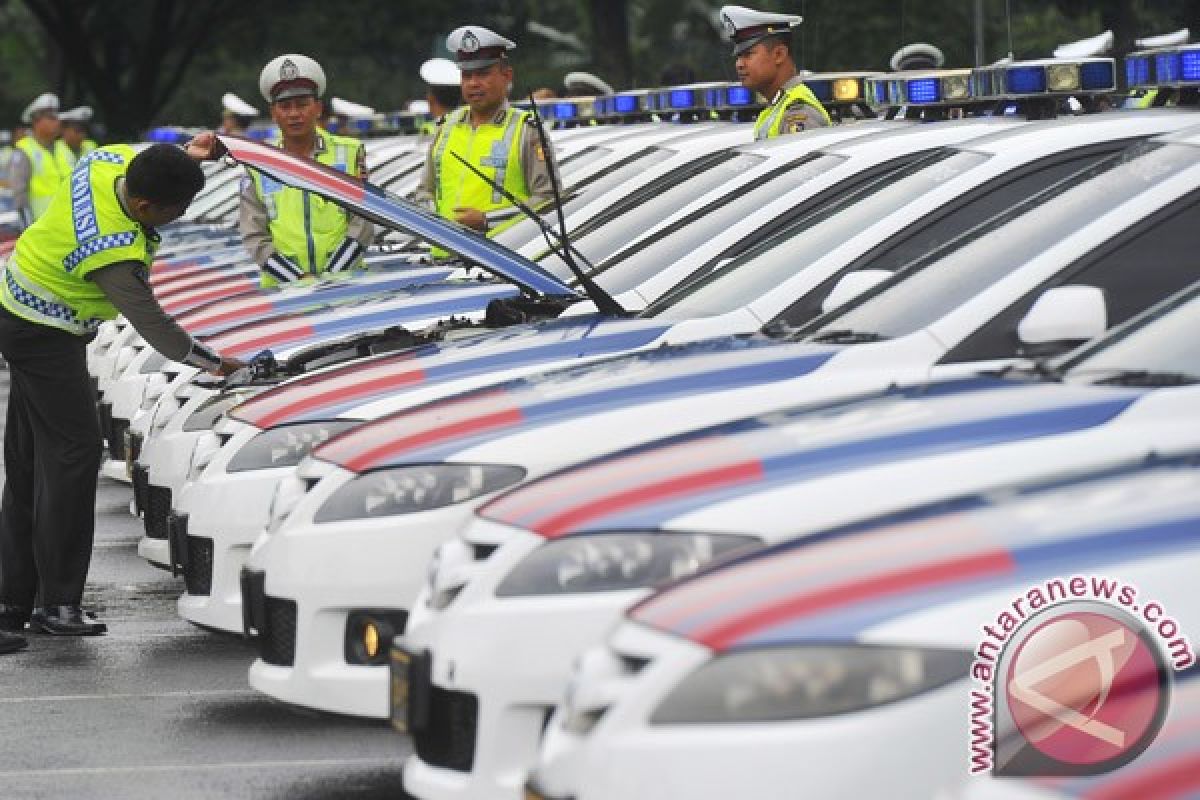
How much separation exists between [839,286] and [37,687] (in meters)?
2.48

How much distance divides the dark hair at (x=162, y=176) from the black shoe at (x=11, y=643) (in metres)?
1.30

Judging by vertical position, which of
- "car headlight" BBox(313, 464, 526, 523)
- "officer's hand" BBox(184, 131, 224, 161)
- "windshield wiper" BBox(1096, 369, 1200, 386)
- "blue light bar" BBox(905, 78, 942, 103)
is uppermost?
"officer's hand" BBox(184, 131, 224, 161)

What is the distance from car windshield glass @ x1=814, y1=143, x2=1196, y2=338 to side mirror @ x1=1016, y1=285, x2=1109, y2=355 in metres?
0.73

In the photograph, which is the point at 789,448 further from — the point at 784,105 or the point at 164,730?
the point at 784,105

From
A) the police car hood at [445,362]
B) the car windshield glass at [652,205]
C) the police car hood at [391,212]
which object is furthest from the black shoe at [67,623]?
the car windshield glass at [652,205]

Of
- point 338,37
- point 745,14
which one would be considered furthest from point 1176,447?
point 338,37

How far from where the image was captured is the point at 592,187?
11078 millimetres

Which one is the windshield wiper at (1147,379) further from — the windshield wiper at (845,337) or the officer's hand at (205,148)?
the officer's hand at (205,148)

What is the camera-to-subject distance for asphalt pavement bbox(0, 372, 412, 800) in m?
6.24

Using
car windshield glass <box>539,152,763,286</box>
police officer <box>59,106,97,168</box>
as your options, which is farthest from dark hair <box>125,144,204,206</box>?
police officer <box>59,106,97,168</box>

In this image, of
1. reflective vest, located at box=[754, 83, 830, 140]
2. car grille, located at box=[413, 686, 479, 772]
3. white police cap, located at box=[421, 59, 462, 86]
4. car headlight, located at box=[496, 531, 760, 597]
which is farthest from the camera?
white police cap, located at box=[421, 59, 462, 86]

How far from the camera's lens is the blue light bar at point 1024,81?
8.58 m

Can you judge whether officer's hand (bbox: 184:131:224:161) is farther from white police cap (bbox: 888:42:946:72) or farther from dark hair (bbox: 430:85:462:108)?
dark hair (bbox: 430:85:462:108)

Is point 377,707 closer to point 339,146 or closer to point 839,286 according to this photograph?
point 839,286
